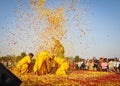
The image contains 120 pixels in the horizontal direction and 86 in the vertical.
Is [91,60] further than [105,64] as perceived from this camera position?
Yes

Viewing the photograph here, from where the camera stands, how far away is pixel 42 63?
78.3 ft

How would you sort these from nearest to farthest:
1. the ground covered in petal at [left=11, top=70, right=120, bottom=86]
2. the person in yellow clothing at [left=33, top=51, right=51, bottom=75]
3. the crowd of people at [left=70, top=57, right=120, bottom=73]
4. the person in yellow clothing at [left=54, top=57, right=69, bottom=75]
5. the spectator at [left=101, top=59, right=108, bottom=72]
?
the ground covered in petal at [left=11, top=70, right=120, bottom=86], the person in yellow clothing at [left=33, top=51, right=51, bottom=75], the person in yellow clothing at [left=54, top=57, right=69, bottom=75], the crowd of people at [left=70, top=57, right=120, bottom=73], the spectator at [left=101, top=59, right=108, bottom=72]

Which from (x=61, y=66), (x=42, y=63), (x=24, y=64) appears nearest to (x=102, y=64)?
(x=61, y=66)

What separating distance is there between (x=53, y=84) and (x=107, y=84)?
3.55m

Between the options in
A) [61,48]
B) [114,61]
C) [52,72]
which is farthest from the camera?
[114,61]

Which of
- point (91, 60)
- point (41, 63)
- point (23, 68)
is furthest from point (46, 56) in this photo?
point (91, 60)

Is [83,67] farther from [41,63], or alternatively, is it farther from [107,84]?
[107,84]

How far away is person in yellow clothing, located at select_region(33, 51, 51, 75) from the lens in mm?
23469

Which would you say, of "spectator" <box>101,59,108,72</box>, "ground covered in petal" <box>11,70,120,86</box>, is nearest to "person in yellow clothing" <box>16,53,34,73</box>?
"ground covered in petal" <box>11,70,120,86</box>

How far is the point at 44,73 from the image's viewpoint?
2409 centimetres

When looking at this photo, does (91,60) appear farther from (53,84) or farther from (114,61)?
(53,84)

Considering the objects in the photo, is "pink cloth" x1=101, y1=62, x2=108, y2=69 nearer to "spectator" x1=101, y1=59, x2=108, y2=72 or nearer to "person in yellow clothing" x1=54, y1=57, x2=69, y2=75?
"spectator" x1=101, y1=59, x2=108, y2=72

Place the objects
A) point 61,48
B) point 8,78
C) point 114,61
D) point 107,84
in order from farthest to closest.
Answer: point 114,61 < point 61,48 < point 107,84 < point 8,78

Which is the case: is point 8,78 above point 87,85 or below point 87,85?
above
